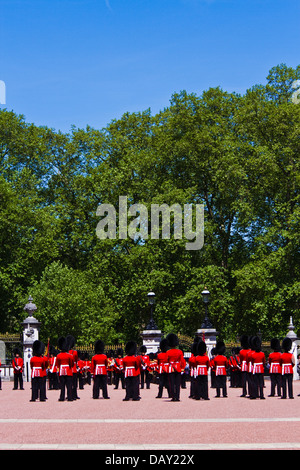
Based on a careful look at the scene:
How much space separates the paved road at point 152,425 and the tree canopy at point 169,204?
21900mm

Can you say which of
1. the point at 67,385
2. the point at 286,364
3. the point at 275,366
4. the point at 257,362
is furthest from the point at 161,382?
the point at 286,364

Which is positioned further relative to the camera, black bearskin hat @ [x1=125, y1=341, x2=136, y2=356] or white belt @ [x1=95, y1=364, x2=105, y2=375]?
black bearskin hat @ [x1=125, y1=341, x2=136, y2=356]

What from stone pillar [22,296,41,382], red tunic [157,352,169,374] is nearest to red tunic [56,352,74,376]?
red tunic [157,352,169,374]

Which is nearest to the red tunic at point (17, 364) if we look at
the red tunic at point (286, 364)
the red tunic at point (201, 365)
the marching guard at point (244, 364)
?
the red tunic at point (201, 365)

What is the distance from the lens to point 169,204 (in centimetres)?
4428

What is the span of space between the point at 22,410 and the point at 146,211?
92.5ft

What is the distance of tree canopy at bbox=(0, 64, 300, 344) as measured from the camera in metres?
42.2

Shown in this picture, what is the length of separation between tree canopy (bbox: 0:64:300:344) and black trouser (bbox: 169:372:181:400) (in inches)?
812

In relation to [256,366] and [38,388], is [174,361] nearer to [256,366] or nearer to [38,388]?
[256,366]

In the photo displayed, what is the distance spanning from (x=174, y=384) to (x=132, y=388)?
3.73 ft

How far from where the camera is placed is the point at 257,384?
20547 millimetres

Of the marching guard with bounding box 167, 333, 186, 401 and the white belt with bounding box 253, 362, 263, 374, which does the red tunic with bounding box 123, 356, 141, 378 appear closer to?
the marching guard with bounding box 167, 333, 186, 401

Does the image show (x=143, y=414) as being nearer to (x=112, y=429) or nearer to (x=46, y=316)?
(x=112, y=429)

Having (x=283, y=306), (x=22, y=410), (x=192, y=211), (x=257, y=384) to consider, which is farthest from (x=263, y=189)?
(x=22, y=410)
